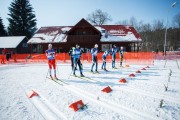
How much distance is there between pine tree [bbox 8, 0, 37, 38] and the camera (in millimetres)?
45406

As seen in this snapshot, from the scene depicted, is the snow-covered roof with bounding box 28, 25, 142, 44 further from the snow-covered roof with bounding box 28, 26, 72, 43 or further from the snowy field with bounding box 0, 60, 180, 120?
the snowy field with bounding box 0, 60, 180, 120

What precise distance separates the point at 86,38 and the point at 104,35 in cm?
390

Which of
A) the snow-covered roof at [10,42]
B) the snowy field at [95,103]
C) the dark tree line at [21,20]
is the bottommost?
the snowy field at [95,103]

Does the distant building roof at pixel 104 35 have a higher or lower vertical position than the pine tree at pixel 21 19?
lower

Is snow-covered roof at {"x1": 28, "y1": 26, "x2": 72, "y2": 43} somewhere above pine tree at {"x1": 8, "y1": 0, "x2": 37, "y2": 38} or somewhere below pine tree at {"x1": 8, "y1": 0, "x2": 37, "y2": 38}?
below

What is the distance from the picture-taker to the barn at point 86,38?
3006 cm

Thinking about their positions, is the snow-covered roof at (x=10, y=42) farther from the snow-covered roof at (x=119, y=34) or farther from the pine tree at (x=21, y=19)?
the snow-covered roof at (x=119, y=34)

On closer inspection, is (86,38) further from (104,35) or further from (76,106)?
(76,106)

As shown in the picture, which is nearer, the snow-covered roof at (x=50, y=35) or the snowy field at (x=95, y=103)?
the snowy field at (x=95, y=103)

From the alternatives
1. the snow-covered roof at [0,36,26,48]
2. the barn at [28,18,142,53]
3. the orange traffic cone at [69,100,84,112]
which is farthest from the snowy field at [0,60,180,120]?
the snow-covered roof at [0,36,26,48]

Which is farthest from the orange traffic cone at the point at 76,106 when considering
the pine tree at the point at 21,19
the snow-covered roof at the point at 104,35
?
the pine tree at the point at 21,19

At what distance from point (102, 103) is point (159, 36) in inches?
2356

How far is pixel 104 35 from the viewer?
31.3 metres

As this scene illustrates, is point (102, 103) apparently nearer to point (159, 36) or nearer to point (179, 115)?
point (179, 115)
